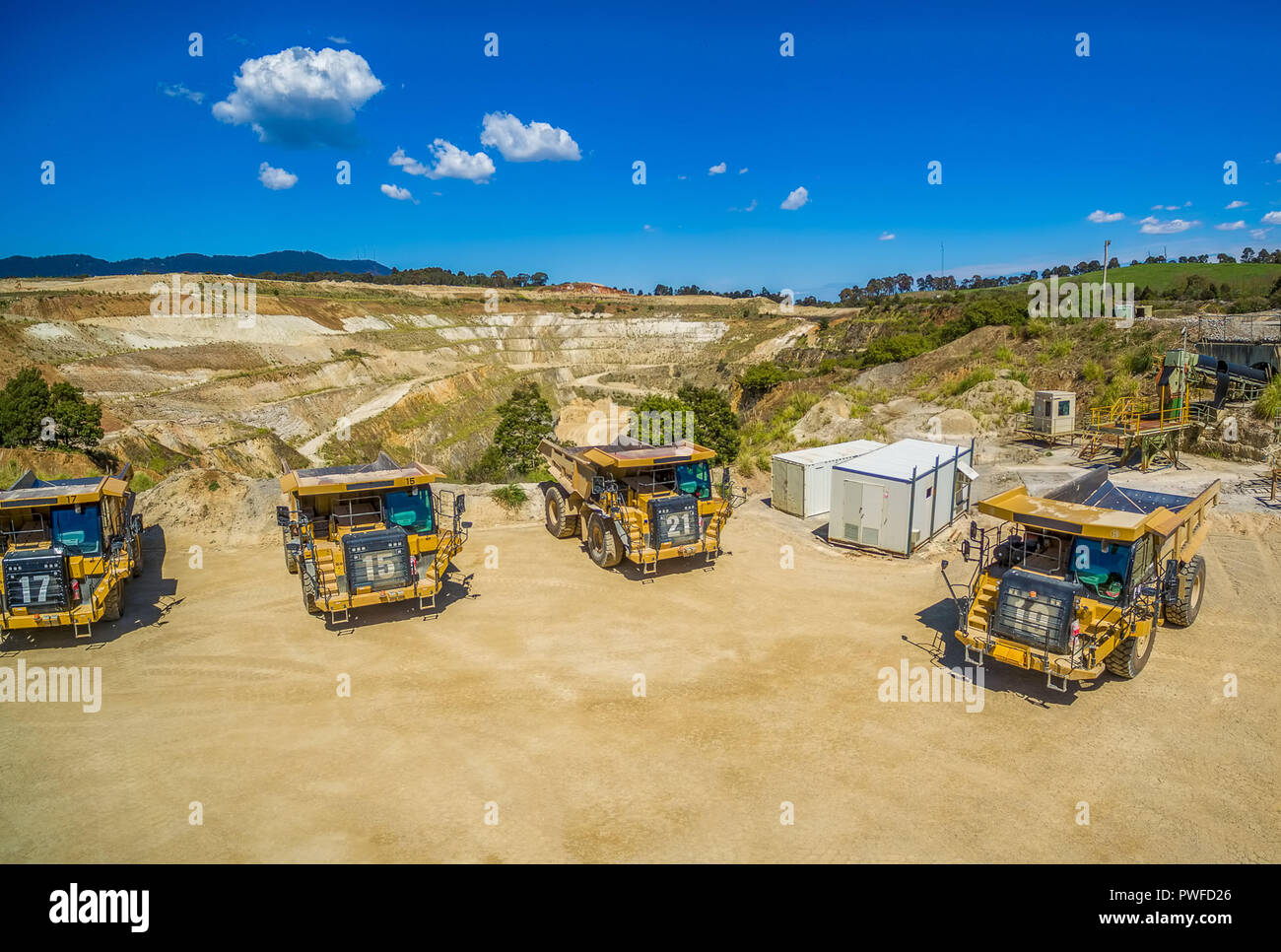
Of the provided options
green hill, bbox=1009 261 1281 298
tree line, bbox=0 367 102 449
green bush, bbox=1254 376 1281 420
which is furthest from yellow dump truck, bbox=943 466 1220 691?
green hill, bbox=1009 261 1281 298

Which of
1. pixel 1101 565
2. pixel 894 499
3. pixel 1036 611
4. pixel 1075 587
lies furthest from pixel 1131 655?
pixel 894 499

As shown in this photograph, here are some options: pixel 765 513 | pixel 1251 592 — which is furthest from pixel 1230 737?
pixel 765 513

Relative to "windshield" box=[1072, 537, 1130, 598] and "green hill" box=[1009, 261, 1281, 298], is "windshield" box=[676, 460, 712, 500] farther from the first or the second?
"green hill" box=[1009, 261, 1281, 298]

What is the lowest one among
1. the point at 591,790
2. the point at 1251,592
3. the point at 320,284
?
the point at 591,790

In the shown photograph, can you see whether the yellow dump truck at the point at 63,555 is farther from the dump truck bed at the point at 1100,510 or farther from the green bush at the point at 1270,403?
the green bush at the point at 1270,403

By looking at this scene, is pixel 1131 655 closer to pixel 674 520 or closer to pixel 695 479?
pixel 674 520

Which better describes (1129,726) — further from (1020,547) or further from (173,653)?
(173,653)
